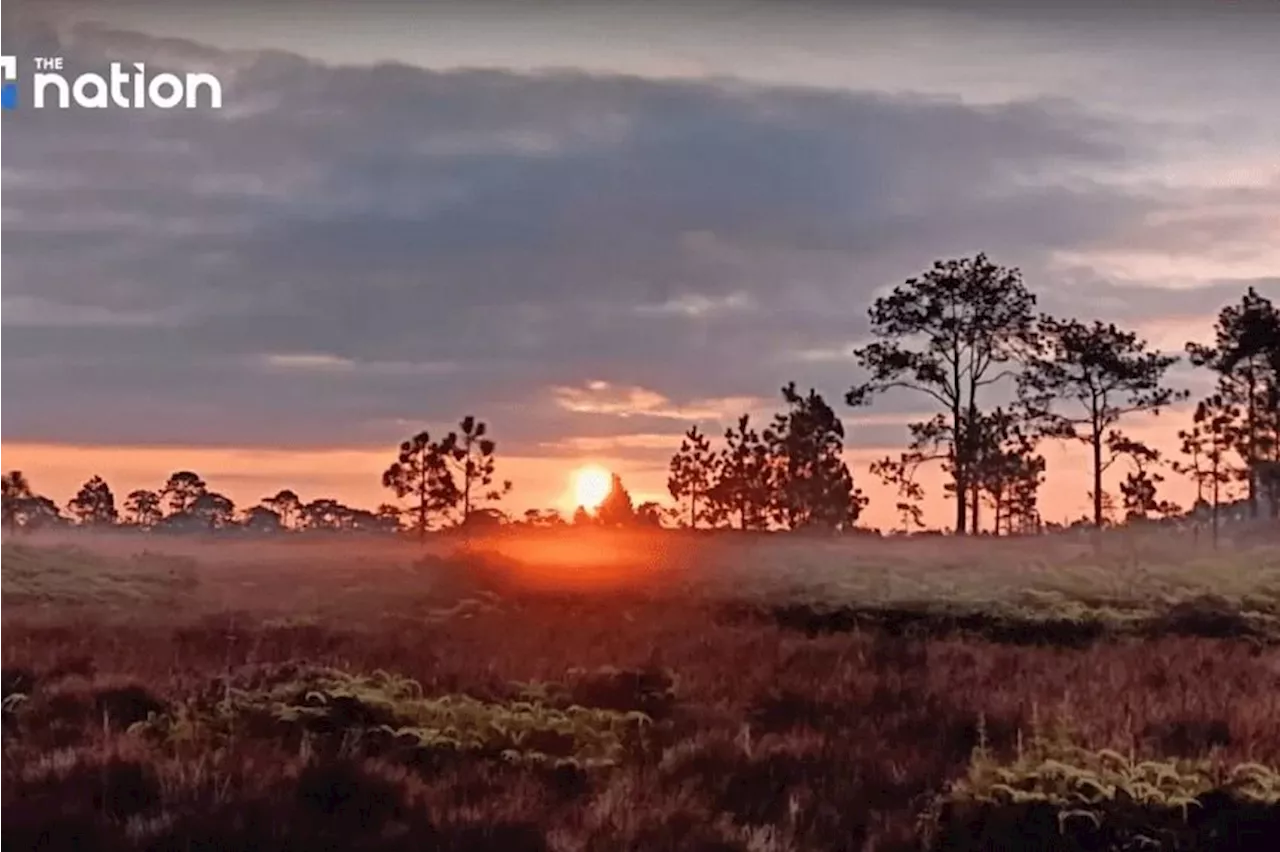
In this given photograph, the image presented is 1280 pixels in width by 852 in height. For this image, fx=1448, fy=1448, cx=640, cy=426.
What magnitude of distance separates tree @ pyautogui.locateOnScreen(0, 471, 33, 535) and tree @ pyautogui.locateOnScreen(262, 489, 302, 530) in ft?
2.23

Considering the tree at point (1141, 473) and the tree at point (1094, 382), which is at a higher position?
the tree at point (1094, 382)

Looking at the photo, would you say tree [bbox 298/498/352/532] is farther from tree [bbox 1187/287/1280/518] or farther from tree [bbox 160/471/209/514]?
tree [bbox 1187/287/1280/518]

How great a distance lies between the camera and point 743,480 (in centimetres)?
447

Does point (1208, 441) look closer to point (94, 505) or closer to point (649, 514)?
point (649, 514)

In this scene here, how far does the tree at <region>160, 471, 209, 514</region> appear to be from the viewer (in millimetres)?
4293

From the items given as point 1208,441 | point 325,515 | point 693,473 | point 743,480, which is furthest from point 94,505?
point 1208,441

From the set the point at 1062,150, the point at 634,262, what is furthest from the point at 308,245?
the point at 1062,150

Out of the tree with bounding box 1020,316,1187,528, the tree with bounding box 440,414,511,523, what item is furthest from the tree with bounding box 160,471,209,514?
the tree with bounding box 1020,316,1187,528

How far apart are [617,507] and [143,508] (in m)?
1.40

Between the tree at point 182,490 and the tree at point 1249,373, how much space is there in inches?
122

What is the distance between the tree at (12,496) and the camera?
4.19 meters

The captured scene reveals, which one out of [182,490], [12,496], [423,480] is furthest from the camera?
[423,480]

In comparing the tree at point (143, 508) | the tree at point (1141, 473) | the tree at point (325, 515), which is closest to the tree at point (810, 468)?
the tree at point (1141, 473)

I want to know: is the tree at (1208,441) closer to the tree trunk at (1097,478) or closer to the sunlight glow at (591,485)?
the tree trunk at (1097,478)
